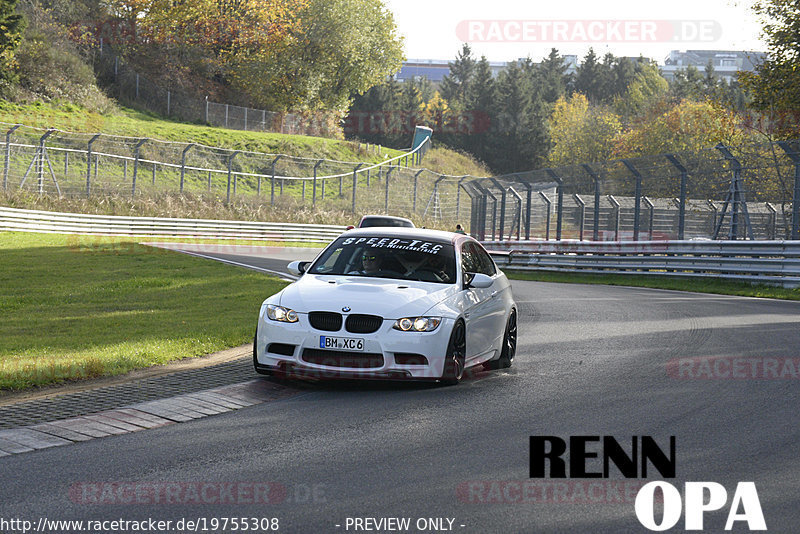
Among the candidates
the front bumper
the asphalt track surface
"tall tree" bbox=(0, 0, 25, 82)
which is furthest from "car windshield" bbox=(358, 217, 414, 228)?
"tall tree" bbox=(0, 0, 25, 82)

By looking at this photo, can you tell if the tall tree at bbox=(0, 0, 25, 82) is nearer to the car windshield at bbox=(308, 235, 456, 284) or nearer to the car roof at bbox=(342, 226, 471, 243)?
the car roof at bbox=(342, 226, 471, 243)

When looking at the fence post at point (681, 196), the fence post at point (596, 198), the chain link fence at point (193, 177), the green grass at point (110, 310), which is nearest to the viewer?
the green grass at point (110, 310)

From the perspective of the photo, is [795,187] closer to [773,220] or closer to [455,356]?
[773,220]

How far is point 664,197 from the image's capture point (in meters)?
25.7

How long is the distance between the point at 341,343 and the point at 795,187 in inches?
589

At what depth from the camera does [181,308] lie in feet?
49.3

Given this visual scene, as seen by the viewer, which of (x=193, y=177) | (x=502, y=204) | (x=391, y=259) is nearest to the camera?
(x=391, y=259)

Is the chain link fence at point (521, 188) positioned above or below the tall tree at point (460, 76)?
below

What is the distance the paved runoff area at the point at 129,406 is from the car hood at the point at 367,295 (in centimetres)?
82

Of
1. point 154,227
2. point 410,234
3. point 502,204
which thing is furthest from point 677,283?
point 154,227

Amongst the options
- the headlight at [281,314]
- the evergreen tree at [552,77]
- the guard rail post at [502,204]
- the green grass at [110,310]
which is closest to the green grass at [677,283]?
the guard rail post at [502,204]

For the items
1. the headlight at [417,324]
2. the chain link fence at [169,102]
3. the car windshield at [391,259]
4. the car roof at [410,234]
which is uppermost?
the chain link fence at [169,102]

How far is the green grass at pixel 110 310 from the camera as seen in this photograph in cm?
975

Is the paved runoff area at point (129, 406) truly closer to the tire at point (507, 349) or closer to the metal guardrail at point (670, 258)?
the tire at point (507, 349)
